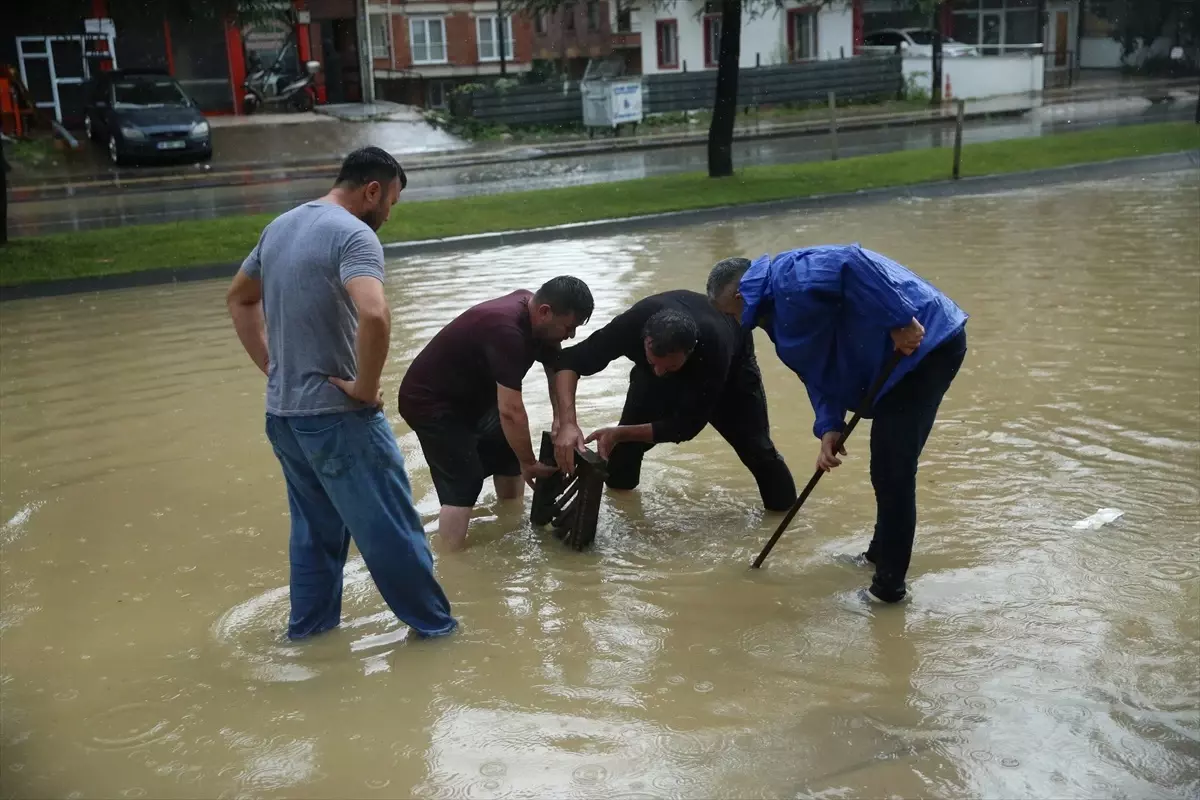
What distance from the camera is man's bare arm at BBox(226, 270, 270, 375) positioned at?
193 inches

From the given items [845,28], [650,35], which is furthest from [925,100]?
[650,35]

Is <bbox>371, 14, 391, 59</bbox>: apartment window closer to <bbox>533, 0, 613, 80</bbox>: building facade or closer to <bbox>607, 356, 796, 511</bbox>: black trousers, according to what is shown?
<bbox>533, 0, 613, 80</bbox>: building facade

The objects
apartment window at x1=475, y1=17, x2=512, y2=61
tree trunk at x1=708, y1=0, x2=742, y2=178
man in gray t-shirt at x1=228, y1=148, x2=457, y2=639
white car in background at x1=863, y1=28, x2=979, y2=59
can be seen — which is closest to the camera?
man in gray t-shirt at x1=228, y1=148, x2=457, y2=639

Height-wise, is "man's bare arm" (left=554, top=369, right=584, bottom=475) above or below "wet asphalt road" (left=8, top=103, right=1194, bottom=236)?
below

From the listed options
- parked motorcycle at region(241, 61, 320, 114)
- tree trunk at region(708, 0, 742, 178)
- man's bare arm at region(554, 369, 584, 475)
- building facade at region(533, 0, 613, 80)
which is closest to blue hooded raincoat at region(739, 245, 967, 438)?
man's bare arm at region(554, 369, 584, 475)

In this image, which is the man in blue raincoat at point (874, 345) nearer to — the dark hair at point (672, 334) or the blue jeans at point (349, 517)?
the dark hair at point (672, 334)

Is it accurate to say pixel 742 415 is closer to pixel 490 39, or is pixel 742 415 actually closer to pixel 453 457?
pixel 453 457

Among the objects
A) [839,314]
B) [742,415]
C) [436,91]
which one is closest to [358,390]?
[839,314]

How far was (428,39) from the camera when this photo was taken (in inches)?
1809

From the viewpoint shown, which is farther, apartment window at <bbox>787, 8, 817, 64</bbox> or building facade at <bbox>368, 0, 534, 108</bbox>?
building facade at <bbox>368, 0, 534, 108</bbox>

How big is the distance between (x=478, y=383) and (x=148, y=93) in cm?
2465

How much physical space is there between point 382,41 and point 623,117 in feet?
60.6

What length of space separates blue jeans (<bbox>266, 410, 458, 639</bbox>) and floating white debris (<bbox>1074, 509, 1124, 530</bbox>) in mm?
3145

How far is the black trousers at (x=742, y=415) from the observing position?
20.8 feet
